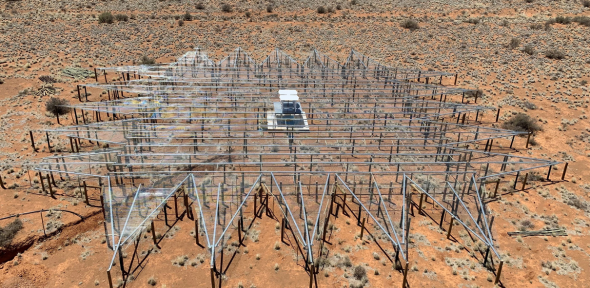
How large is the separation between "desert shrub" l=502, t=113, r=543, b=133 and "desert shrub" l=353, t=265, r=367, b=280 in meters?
21.6

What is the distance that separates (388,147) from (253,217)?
1057 centimetres

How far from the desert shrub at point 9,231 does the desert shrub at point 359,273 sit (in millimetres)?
16237

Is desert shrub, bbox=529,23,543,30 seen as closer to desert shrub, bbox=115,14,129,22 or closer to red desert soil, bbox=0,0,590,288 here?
red desert soil, bbox=0,0,590,288

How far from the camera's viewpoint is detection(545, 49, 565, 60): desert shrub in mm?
47206

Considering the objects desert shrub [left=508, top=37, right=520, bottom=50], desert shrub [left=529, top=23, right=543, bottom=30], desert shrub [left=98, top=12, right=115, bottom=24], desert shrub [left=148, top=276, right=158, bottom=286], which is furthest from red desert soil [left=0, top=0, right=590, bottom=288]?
desert shrub [left=98, top=12, right=115, bottom=24]

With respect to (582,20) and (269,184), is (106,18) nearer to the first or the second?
(269,184)

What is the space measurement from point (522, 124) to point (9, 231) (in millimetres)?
35990

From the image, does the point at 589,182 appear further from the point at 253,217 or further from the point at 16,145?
the point at 16,145

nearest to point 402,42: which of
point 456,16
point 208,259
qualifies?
point 456,16

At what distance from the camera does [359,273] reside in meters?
16.3

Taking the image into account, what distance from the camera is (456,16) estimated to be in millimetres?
66438

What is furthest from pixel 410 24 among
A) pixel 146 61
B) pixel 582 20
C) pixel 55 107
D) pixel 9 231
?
pixel 9 231

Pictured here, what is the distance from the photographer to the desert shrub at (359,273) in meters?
16.3

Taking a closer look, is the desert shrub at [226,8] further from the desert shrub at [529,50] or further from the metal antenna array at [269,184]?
the desert shrub at [529,50]
